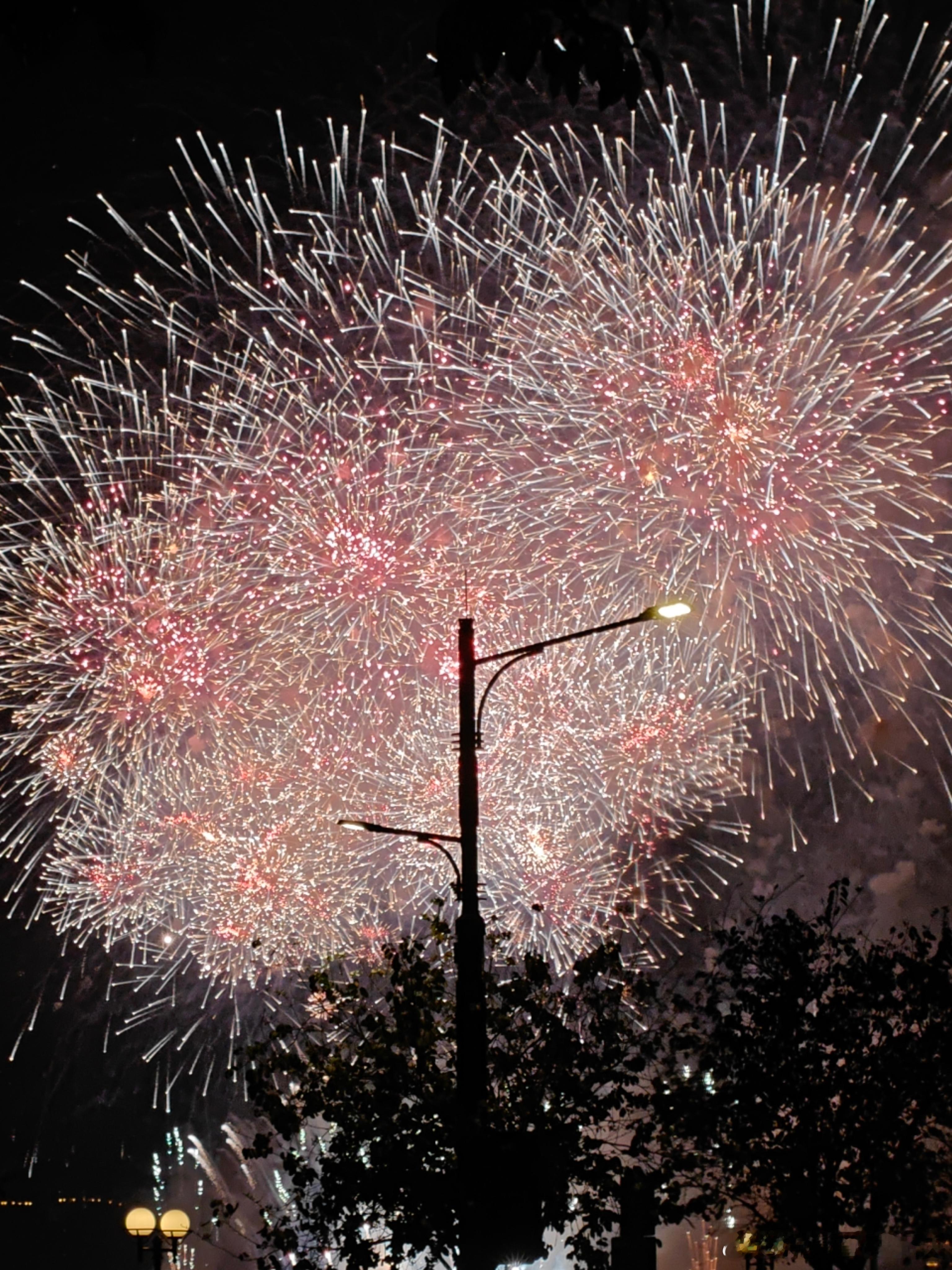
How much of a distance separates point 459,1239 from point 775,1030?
38.4ft

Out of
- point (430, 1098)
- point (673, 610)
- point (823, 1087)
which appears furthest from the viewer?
point (823, 1087)

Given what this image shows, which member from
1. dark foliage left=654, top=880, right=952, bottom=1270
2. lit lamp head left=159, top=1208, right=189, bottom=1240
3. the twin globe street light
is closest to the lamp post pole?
the twin globe street light

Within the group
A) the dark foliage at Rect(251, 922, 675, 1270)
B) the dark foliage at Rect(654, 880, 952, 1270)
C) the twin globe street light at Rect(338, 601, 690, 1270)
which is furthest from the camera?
the dark foliage at Rect(654, 880, 952, 1270)

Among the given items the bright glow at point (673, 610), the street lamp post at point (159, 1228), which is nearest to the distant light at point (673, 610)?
the bright glow at point (673, 610)

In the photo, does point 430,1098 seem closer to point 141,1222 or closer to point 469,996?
point 469,996

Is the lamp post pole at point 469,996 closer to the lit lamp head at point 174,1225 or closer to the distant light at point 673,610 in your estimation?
the distant light at point 673,610

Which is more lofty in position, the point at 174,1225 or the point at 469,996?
the point at 469,996

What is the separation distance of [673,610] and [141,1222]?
52.3 ft

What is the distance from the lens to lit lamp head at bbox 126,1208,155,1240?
2262cm

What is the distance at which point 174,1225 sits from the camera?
873 inches

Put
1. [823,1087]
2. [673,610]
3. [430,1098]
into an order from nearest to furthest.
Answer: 1. [673,610]
2. [430,1098]
3. [823,1087]

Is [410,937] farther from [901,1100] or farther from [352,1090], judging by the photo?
[901,1100]

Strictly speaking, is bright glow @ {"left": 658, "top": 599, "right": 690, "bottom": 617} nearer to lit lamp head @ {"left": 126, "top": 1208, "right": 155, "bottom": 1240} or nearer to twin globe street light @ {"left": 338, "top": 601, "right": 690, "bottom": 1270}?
twin globe street light @ {"left": 338, "top": 601, "right": 690, "bottom": 1270}

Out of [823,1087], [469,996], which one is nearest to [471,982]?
[469,996]
